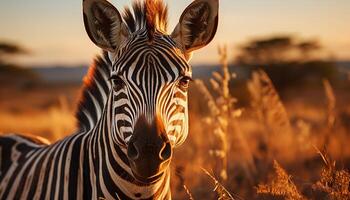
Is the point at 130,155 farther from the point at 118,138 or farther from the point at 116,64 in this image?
the point at 116,64

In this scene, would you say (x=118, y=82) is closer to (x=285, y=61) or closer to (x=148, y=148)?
(x=148, y=148)

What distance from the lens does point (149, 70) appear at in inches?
140

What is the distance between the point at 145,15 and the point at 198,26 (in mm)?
364

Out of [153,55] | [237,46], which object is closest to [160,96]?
[153,55]

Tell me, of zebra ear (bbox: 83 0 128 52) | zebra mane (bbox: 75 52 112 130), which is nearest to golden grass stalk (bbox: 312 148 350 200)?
zebra ear (bbox: 83 0 128 52)

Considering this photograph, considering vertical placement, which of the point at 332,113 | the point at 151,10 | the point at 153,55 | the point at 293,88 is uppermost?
the point at 151,10

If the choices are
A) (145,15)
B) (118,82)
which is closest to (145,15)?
(145,15)

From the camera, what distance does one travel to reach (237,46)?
33.7 metres

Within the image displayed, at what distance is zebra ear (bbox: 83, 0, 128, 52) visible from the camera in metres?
3.87

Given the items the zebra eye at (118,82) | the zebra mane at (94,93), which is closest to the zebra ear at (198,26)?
the zebra eye at (118,82)

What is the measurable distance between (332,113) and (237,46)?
88.4 ft

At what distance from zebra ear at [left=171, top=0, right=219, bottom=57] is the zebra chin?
0.82m

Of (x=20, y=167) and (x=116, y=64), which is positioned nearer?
(x=116, y=64)

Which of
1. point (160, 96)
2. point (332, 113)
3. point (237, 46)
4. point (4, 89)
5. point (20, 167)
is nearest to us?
point (160, 96)
